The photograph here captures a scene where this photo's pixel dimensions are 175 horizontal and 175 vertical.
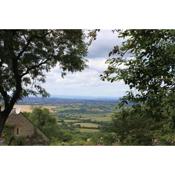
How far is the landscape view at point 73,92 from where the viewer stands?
229 inches

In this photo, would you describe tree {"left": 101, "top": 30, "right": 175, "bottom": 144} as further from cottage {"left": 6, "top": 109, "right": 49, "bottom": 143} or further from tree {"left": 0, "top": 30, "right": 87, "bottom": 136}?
cottage {"left": 6, "top": 109, "right": 49, "bottom": 143}

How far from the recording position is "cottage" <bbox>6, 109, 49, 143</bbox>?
582 cm

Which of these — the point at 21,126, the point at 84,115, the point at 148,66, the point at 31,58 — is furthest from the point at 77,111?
the point at 148,66

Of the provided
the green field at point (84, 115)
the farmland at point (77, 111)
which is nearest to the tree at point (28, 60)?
the farmland at point (77, 111)

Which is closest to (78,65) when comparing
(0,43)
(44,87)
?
(44,87)

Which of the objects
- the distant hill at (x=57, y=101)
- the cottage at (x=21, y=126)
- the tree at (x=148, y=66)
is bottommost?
the cottage at (x=21, y=126)

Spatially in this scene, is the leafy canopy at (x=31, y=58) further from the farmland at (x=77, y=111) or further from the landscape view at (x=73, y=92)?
the farmland at (x=77, y=111)

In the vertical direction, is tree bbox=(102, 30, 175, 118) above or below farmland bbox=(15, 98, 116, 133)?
above

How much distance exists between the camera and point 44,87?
19.1ft

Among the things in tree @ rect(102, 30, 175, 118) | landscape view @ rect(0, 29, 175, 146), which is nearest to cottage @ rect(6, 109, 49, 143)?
landscape view @ rect(0, 29, 175, 146)

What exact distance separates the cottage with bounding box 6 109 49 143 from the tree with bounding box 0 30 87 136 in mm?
59
